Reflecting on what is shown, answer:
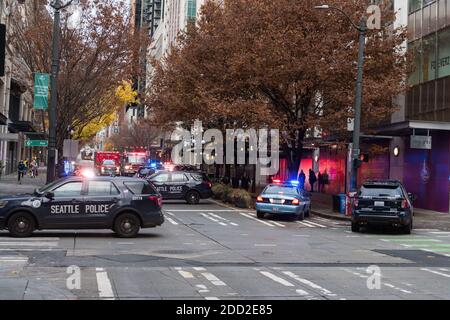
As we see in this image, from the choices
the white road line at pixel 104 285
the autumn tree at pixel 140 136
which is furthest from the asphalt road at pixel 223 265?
the autumn tree at pixel 140 136

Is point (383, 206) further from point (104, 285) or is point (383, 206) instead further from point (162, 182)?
point (162, 182)

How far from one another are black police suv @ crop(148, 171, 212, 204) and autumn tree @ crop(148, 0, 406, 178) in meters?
3.64

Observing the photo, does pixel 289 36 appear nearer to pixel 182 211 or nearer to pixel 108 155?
pixel 182 211

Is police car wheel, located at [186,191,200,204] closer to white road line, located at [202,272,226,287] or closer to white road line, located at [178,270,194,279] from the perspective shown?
white road line, located at [178,270,194,279]

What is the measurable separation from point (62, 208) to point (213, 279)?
6718mm

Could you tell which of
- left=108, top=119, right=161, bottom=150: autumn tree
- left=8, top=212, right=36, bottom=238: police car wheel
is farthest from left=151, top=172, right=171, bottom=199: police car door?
left=108, top=119, right=161, bottom=150: autumn tree

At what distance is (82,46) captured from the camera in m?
33.2

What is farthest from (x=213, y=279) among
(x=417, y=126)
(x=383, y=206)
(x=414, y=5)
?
(x=414, y=5)

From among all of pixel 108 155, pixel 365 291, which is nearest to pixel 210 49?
pixel 365 291

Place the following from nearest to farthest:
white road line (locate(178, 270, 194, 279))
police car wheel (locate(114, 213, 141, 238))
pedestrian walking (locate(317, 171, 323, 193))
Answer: white road line (locate(178, 270, 194, 279))
police car wheel (locate(114, 213, 141, 238))
pedestrian walking (locate(317, 171, 323, 193))

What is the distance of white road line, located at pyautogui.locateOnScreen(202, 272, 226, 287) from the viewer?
32.0 feet

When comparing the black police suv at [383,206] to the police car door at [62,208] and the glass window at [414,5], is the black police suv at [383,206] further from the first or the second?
the glass window at [414,5]

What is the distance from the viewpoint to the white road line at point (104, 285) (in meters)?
8.50

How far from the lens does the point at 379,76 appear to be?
2958cm
